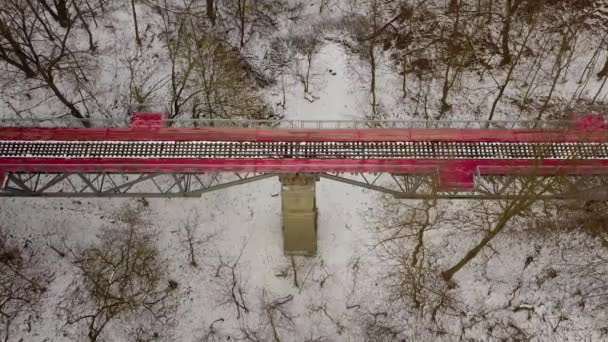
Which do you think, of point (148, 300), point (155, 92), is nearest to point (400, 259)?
point (148, 300)

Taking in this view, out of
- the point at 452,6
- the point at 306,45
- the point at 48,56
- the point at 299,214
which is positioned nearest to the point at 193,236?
the point at 299,214

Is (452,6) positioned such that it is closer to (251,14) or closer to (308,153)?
(251,14)

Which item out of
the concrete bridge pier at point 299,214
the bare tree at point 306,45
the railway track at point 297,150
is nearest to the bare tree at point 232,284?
the concrete bridge pier at point 299,214

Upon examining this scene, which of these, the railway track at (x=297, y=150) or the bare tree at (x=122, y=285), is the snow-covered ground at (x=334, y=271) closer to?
the bare tree at (x=122, y=285)

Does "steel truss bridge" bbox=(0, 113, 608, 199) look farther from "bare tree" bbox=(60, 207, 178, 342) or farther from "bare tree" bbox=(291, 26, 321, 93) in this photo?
"bare tree" bbox=(291, 26, 321, 93)

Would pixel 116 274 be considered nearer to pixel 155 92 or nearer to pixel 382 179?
pixel 155 92

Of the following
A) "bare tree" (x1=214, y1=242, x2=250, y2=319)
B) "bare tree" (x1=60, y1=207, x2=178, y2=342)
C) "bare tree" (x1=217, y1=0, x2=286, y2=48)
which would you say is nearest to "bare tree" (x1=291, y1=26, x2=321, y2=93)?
"bare tree" (x1=217, y1=0, x2=286, y2=48)
